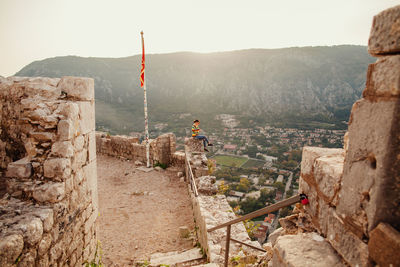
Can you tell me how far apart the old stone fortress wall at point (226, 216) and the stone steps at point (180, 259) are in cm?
45

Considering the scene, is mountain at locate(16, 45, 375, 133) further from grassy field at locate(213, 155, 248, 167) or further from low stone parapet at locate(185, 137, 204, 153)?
low stone parapet at locate(185, 137, 204, 153)

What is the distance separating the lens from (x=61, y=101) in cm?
291

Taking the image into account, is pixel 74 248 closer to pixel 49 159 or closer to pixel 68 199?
pixel 68 199

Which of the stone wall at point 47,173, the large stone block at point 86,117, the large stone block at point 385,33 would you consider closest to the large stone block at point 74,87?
the stone wall at point 47,173

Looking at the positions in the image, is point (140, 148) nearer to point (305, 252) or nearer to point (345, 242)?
point (305, 252)

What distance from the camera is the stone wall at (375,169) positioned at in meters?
1.08

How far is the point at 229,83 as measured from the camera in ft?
149

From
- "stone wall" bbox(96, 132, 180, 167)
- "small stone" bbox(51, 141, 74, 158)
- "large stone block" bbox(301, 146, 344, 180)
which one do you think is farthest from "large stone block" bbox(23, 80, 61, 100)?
"stone wall" bbox(96, 132, 180, 167)

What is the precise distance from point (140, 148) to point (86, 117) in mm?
7380

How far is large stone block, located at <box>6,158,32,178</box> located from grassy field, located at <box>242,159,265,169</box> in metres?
16.2

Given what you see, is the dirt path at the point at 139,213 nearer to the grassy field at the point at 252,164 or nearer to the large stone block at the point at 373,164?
the large stone block at the point at 373,164

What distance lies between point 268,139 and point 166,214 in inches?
810

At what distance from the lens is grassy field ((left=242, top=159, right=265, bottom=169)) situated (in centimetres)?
1764

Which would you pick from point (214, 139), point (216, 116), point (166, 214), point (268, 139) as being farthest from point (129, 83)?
point (166, 214)
